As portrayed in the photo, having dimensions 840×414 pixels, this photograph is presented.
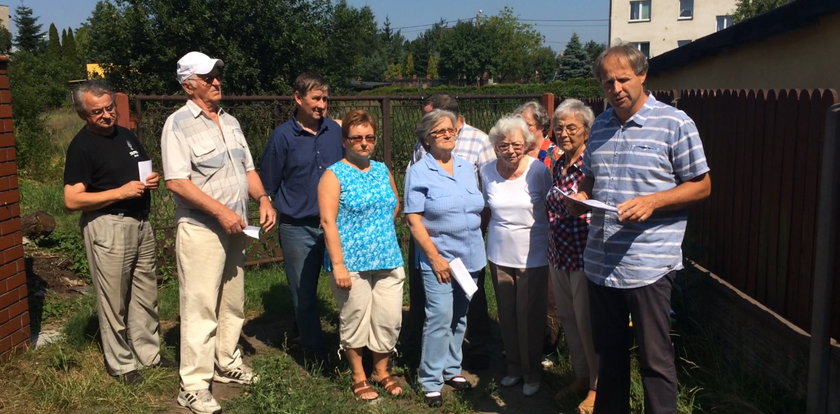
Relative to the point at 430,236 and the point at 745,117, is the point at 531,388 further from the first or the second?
the point at 745,117

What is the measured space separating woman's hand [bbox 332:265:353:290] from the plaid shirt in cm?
121

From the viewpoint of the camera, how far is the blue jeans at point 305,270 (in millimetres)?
4578

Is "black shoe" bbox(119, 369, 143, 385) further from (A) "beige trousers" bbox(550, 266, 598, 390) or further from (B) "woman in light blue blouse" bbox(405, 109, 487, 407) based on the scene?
(A) "beige trousers" bbox(550, 266, 598, 390)

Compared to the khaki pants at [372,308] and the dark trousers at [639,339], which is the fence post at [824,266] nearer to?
the dark trousers at [639,339]

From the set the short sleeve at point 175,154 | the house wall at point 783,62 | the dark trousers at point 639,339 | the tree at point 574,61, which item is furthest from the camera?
the tree at point 574,61

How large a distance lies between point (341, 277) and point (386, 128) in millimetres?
3468

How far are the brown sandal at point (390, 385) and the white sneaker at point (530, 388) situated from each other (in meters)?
0.79

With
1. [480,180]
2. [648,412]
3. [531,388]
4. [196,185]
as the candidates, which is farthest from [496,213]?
[196,185]

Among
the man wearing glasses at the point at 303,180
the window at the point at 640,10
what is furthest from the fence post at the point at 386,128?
the window at the point at 640,10

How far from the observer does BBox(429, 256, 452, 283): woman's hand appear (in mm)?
3926

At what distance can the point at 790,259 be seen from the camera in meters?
3.69

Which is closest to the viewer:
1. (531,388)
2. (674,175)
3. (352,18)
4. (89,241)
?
(674,175)

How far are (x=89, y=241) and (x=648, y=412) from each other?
3.21 m

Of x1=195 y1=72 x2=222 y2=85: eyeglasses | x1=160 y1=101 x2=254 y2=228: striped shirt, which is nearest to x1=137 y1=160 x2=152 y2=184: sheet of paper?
x1=160 y1=101 x2=254 y2=228: striped shirt
